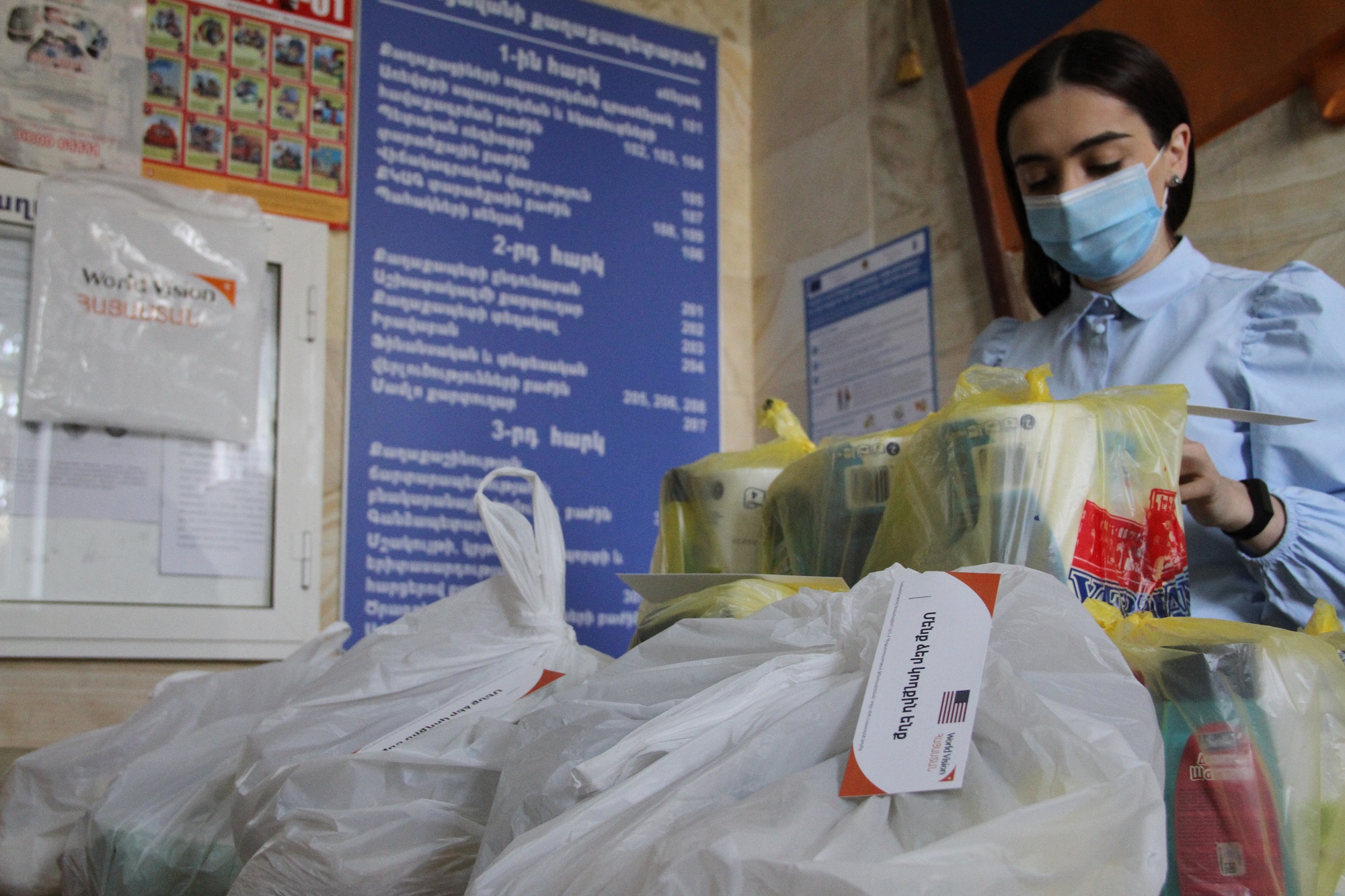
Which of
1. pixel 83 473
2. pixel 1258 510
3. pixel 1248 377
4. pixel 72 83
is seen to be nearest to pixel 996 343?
pixel 1248 377

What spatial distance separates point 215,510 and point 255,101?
0.74 metres

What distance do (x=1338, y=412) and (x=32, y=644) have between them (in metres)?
1.73

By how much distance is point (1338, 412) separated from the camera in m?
0.90

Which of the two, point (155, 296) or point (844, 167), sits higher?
point (844, 167)

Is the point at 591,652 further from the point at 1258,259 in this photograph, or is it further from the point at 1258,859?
the point at 1258,259

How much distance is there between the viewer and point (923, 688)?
480 mm

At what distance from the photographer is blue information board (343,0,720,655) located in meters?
2.05

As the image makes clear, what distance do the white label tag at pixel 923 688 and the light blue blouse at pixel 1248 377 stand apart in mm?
400

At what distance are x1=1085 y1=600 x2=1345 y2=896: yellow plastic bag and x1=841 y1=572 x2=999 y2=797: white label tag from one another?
0.10m

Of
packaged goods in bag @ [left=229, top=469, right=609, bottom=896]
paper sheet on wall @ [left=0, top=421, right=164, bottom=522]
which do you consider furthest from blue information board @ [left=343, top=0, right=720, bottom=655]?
packaged goods in bag @ [left=229, top=469, right=609, bottom=896]

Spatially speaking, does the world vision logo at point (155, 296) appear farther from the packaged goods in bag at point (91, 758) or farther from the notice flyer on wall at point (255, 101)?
the packaged goods in bag at point (91, 758)

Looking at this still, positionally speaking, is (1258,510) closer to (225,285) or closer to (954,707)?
(954,707)

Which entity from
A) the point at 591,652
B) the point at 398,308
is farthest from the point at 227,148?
the point at 591,652

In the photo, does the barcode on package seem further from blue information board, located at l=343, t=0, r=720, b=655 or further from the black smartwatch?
blue information board, located at l=343, t=0, r=720, b=655
